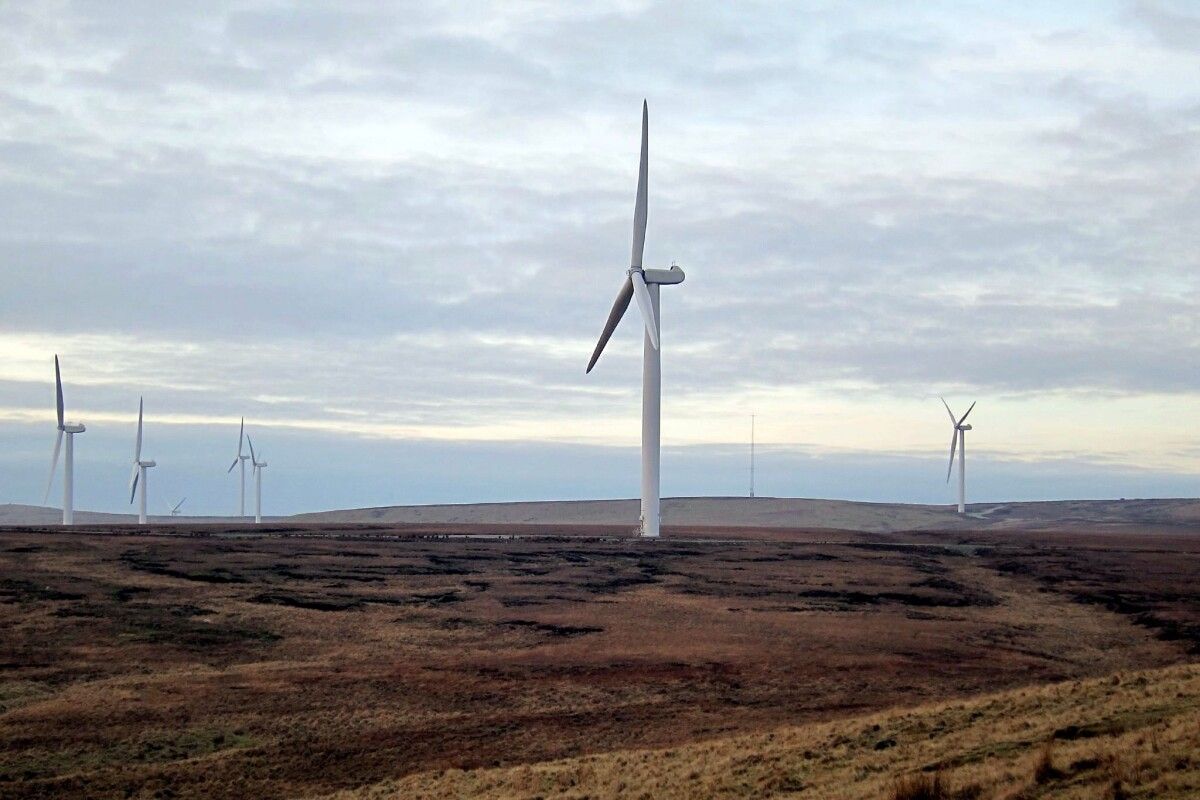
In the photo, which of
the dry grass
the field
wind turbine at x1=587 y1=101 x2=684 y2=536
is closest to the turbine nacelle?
wind turbine at x1=587 y1=101 x2=684 y2=536

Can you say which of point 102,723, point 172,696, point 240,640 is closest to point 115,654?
point 240,640

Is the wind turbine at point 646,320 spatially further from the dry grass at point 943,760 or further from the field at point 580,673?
the dry grass at point 943,760

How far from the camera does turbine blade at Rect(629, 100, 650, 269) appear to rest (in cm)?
8106

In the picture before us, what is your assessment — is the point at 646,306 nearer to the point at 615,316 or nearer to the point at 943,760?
the point at 615,316

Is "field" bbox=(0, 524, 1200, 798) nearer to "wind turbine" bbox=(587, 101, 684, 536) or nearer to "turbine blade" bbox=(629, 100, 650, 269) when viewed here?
"wind turbine" bbox=(587, 101, 684, 536)

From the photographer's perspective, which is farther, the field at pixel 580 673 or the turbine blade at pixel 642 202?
the turbine blade at pixel 642 202

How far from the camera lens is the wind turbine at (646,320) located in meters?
81.3

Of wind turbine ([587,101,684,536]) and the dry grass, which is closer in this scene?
the dry grass

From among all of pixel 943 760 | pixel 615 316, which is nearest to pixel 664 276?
pixel 615 316

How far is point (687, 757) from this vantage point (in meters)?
25.7

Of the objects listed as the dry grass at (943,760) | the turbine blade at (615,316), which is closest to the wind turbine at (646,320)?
the turbine blade at (615,316)

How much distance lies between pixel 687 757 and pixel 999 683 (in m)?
16.7

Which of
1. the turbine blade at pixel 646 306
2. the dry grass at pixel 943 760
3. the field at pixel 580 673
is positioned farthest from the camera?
the turbine blade at pixel 646 306

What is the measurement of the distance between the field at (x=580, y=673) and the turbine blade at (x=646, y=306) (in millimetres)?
14586
